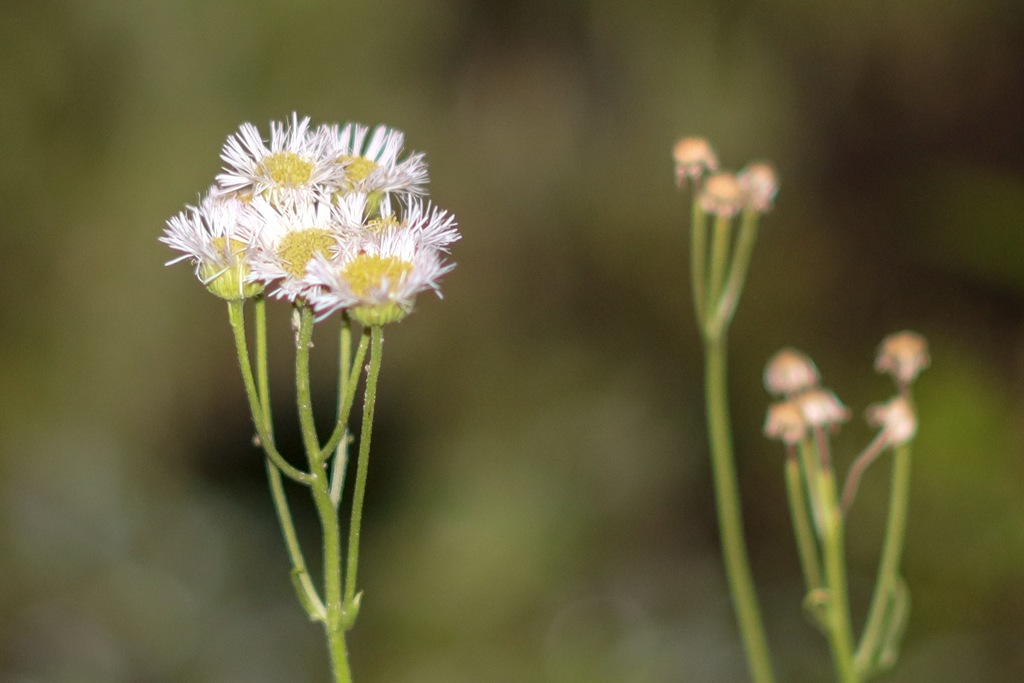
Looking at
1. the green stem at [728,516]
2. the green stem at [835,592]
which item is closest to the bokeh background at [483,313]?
the green stem at [728,516]

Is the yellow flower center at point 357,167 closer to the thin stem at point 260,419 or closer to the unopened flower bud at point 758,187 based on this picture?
the thin stem at point 260,419

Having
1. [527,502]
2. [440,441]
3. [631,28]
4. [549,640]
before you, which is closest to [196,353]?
[440,441]

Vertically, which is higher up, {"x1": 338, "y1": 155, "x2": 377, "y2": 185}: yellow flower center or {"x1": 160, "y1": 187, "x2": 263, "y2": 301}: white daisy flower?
{"x1": 338, "y1": 155, "x2": 377, "y2": 185}: yellow flower center

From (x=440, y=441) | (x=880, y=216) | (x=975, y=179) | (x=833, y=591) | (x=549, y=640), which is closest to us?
(x=833, y=591)

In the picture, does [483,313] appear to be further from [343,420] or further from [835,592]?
[343,420]

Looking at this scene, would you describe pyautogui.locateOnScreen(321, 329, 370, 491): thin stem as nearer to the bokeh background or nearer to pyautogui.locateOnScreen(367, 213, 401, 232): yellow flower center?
pyautogui.locateOnScreen(367, 213, 401, 232): yellow flower center

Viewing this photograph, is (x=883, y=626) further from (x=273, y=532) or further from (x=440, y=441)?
(x=273, y=532)

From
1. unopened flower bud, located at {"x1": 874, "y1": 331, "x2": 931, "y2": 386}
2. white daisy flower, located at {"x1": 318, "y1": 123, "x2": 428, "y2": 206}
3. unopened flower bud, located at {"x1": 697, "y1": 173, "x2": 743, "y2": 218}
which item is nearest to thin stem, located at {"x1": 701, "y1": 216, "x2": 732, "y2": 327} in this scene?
unopened flower bud, located at {"x1": 697, "y1": 173, "x2": 743, "y2": 218}
